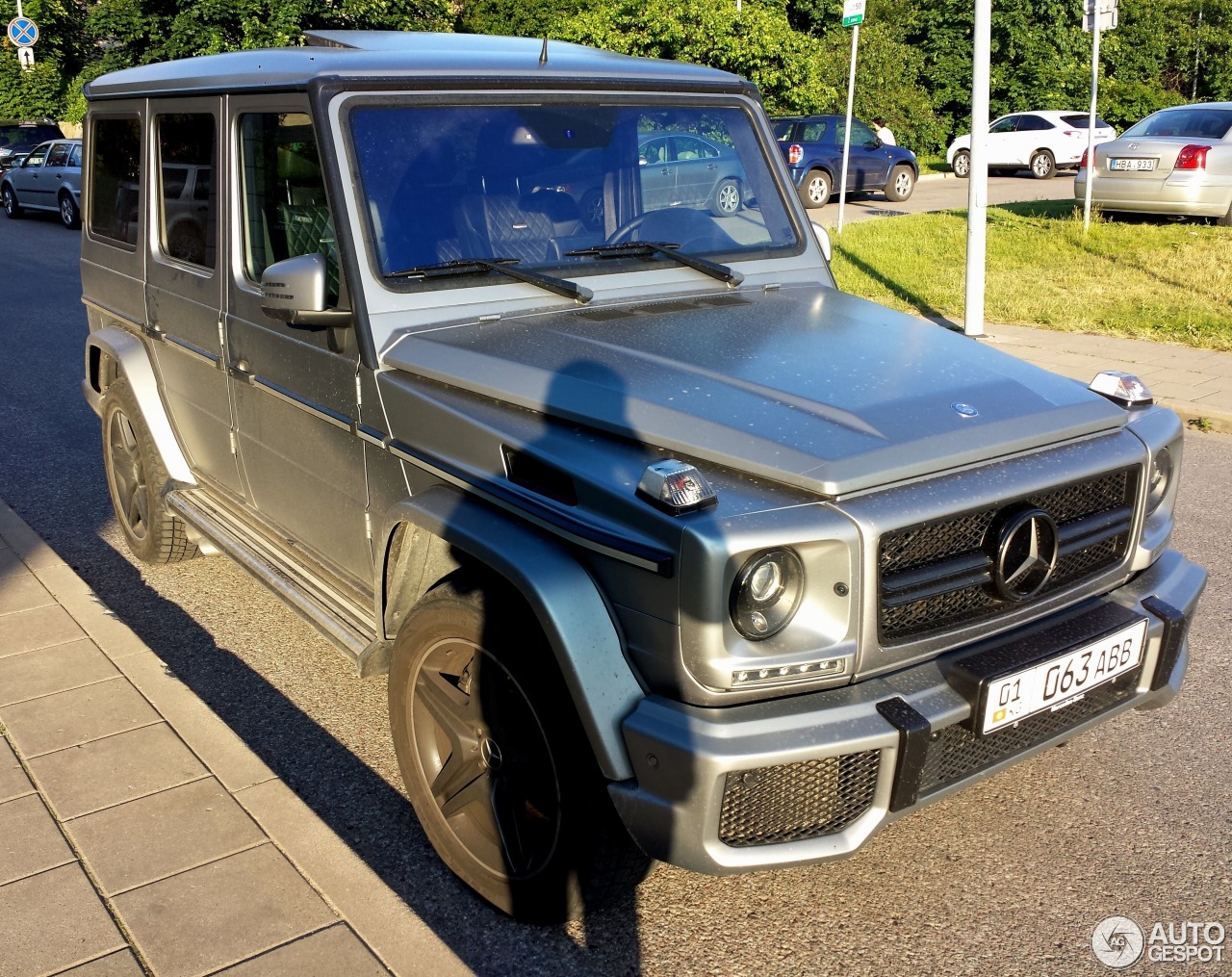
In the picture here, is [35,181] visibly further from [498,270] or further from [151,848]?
[151,848]

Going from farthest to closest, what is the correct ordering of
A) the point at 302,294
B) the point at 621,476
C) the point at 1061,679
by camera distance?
the point at 302,294, the point at 1061,679, the point at 621,476

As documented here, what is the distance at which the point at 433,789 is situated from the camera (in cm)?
314

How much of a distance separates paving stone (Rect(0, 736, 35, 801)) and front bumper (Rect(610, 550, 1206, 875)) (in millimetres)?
1950

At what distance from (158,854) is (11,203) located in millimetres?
25194

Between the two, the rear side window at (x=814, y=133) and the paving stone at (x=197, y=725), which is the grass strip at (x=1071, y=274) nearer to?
the rear side window at (x=814, y=133)

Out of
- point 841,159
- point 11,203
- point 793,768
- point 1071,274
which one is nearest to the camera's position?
point 793,768

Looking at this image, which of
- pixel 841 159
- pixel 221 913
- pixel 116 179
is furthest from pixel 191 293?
pixel 841 159

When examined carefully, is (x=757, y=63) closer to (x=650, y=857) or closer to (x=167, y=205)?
(x=167, y=205)

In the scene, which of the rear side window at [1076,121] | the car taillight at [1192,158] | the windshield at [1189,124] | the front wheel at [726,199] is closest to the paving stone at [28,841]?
the front wheel at [726,199]

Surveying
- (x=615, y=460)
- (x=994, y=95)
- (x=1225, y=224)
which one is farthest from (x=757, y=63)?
(x=615, y=460)

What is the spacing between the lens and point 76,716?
3828 mm

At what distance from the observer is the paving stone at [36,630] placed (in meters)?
4.39

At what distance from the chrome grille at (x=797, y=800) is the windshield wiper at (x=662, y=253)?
6.11 ft

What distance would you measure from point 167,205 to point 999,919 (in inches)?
152
